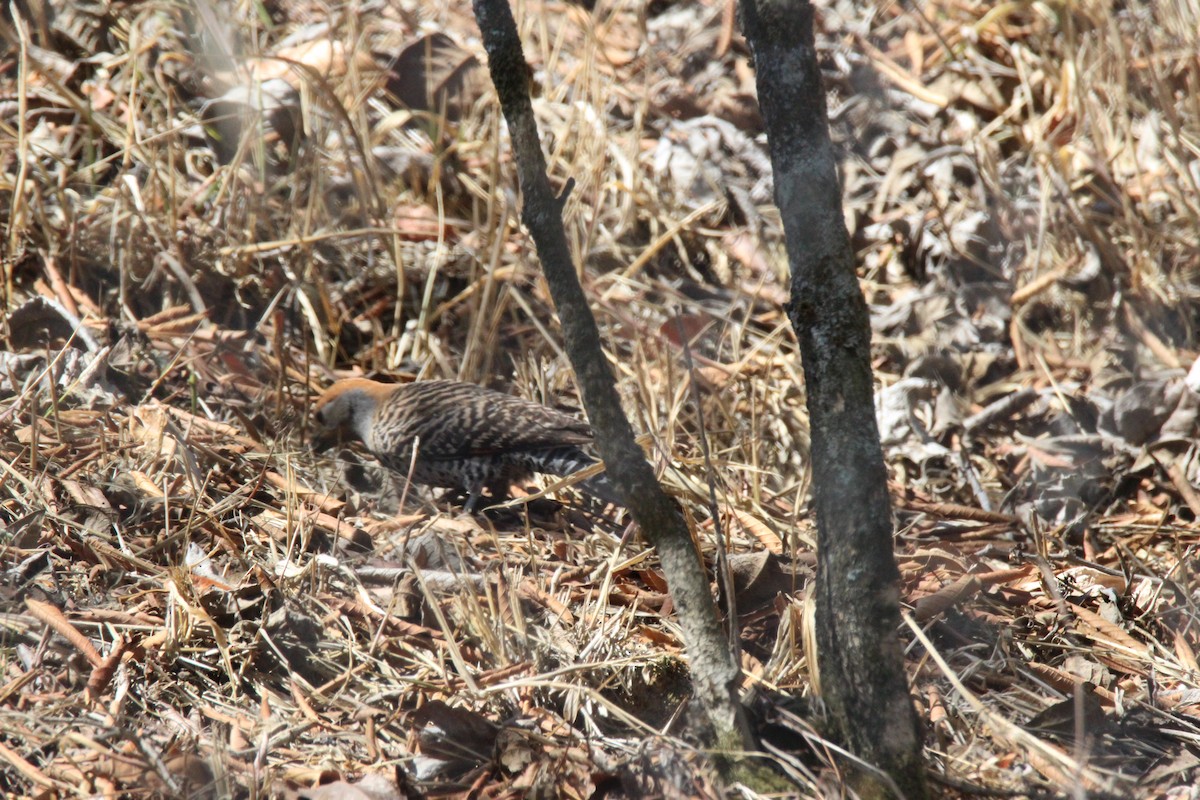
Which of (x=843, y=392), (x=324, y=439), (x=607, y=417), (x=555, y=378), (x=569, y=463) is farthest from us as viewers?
(x=555, y=378)

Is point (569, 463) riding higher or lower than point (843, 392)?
lower

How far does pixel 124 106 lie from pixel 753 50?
4.49 metres

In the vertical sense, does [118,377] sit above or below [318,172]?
below

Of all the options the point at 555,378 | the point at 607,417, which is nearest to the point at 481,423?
the point at 555,378

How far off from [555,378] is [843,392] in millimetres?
2770

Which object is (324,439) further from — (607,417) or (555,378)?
(607,417)

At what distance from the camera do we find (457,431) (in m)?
4.89

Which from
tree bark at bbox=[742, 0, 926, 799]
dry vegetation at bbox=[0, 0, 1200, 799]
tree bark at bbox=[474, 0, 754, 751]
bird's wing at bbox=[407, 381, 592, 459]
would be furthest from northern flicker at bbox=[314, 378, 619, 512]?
tree bark at bbox=[742, 0, 926, 799]

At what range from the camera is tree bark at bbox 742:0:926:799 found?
8.47ft

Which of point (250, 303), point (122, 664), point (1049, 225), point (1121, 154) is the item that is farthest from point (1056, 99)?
point (122, 664)

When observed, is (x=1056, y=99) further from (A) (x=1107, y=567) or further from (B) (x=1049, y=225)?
(A) (x=1107, y=567)

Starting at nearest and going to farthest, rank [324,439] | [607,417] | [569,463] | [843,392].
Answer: [843,392] → [607,417] → [569,463] → [324,439]

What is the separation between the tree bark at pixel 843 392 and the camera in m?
2.58

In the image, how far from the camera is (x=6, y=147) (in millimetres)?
5367
